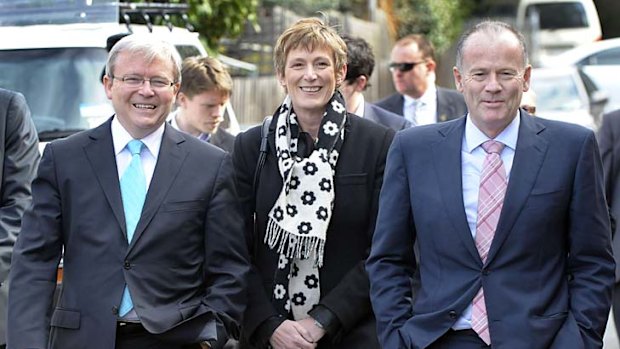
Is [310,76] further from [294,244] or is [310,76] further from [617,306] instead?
[617,306]

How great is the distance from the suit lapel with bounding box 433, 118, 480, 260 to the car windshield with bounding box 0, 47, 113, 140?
436 cm

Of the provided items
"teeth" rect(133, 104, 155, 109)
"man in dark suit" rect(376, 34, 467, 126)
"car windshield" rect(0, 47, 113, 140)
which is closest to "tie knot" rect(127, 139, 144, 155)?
"teeth" rect(133, 104, 155, 109)

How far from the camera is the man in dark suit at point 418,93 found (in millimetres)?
10102

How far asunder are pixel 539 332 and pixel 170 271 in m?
1.49

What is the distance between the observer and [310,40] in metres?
5.75

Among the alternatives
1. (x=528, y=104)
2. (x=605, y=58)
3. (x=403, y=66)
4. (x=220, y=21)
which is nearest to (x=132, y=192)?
(x=528, y=104)

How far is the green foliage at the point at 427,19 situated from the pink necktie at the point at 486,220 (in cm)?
2748

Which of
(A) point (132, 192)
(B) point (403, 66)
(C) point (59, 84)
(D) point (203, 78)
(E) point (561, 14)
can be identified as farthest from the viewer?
(E) point (561, 14)

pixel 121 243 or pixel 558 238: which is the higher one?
pixel 558 238

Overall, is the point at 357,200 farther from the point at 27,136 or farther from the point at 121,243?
the point at 27,136

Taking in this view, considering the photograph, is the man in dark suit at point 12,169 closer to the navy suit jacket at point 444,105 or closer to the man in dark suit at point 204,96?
the man in dark suit at point 204,96

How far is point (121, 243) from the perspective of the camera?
5234mm

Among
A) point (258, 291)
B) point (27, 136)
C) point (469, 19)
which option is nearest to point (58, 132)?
point (27, 136)

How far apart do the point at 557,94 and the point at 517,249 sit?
1646 cm
